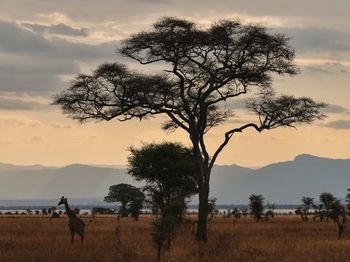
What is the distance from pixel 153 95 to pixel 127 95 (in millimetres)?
1411

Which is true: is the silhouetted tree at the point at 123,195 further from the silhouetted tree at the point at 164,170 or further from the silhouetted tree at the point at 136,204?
the silhouetted tree at the point at 164,170

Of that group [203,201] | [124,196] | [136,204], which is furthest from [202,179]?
[124,196]

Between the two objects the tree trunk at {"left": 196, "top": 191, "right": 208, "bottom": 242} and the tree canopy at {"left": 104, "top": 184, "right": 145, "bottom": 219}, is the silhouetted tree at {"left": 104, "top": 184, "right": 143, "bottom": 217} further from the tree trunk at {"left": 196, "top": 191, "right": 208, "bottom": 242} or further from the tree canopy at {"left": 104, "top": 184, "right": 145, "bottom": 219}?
the tree trunk at {"left": 196, "top": 191, "right": 208, "bottom": 242}

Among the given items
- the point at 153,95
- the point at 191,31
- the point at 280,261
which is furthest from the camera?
the point at 153,95

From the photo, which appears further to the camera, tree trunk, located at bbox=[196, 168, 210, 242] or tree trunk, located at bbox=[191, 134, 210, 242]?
tree trunk, located at bbox=[191, 134, 210, 242]

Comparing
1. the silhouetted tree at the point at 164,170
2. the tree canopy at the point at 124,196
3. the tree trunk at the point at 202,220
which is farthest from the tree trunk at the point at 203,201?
the tree canopy at the point at 124,196

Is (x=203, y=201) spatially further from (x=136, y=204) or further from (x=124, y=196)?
(x=124, y=196)

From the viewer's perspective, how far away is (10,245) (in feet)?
94.2

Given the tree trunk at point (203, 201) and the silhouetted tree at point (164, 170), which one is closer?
the tree trunk at point (203, 201)

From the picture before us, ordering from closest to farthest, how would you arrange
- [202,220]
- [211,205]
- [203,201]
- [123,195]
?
[202,220] < [203,201] < [211,205] < [123,195]

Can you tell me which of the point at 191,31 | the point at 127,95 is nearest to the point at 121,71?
the point at 127,95

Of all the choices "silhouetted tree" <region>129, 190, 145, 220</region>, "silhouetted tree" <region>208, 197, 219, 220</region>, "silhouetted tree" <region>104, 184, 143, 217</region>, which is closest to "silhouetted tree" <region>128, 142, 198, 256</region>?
"silhouetted tree" <region>208, 197, 219, 220</region>

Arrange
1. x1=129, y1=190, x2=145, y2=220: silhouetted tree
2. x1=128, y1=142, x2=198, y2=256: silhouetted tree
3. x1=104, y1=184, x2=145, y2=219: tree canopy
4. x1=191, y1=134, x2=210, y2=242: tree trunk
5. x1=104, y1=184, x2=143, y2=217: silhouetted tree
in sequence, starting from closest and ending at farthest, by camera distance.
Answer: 1. x1=191, y1=134, x2=210, y2=242: tree trunk
2. x1=128, y1=142, x2=198, y2=256: silhouetted tree
3. x1=129, y1=190, x2=145, y2=220: silhouetted tree
4. x1=104, y1=184, x2=145, y2=219: tree canopy
5. x1=104, y1=184, x2=143, y2=217: silhouetted tree

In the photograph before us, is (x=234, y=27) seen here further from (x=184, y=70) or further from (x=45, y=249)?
(x=45, y=249)
